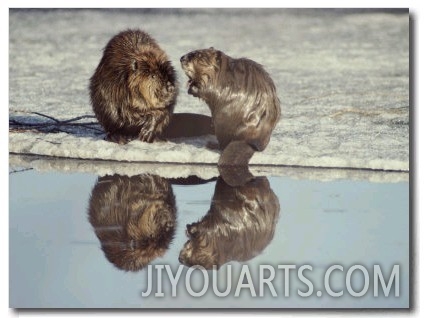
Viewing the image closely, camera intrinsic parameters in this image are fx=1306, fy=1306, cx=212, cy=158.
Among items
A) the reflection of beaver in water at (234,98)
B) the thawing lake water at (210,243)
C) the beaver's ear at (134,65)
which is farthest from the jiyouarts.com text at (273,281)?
the beaver's ear at (134,65)

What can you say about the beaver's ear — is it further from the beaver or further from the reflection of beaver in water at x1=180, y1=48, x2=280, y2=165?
the reflection of beaver in water at x1=180, y1=48, x2=280, y2=165

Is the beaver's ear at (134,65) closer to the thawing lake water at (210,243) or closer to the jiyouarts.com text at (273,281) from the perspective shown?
the thawing lake water at (210,243)

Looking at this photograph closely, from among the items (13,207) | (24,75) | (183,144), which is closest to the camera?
(13,207)

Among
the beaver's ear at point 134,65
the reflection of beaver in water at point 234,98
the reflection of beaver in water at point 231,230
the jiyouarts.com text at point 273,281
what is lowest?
the jiyouarts.com text at point 273,281

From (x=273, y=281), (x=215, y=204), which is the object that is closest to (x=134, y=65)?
(x=215, y=204)

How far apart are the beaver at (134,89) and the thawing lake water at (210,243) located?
42 centimetres

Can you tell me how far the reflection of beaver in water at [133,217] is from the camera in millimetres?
5996

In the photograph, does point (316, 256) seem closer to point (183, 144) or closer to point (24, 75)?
point (183, 144)

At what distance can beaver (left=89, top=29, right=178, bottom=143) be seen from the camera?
6.86 metres

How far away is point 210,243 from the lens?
19.6 feet

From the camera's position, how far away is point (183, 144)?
701 cm

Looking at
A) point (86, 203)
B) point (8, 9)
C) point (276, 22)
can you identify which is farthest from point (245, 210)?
point (276, 22)

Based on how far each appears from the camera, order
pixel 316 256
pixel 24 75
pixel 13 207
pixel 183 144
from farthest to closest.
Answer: pixel 24 75 → pixel 183 144 → pixel 13 207 → pixel 316 256

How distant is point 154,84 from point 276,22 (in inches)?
70.5
